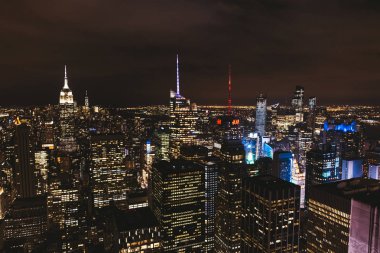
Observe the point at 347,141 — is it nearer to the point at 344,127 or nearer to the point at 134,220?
the point at 344,127

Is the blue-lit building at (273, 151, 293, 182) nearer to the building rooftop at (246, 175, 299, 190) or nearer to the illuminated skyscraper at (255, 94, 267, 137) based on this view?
the building rooftop at (246, 175, 299, 190)

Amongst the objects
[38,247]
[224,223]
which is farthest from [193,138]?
[38,247]

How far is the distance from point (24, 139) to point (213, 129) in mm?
44777

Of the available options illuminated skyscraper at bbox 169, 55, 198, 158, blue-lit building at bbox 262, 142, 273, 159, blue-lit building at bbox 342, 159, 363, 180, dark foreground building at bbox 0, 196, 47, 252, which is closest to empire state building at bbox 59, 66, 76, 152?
illuminated skyscraper at bbox 169, 55, 198, 158

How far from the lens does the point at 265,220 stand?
23359mm

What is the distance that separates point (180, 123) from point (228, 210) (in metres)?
41.0

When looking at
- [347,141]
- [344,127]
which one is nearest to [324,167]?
[347,141]

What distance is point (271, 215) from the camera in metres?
23.1

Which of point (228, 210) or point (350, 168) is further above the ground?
point (350, 168)

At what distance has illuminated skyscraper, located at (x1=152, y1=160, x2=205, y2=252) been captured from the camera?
116 feet

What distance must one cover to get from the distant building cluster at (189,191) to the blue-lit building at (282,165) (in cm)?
16

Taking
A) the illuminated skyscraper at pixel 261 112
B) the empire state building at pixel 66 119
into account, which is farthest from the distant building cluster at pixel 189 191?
the illuminated skyscraper at pixel 261 112

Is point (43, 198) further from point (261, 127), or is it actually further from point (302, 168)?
point (261, 127)

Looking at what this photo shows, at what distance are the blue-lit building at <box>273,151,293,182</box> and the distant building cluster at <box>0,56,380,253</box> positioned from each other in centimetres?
16
